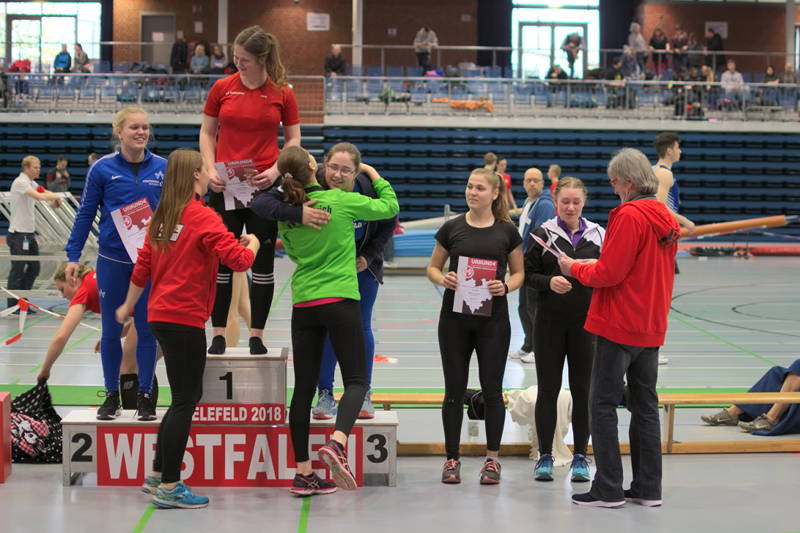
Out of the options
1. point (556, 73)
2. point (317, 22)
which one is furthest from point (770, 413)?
point (317, 22)

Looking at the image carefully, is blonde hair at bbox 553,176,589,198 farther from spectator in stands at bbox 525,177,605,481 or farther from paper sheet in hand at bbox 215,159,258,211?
paper sheet in hand at bbox 215,159,258,211

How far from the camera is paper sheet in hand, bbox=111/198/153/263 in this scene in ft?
15.7

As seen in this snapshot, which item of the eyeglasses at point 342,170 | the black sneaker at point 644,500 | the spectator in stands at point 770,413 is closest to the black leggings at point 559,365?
the black sneaker at point 644,500

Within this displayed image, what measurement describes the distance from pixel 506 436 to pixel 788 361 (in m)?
3.77

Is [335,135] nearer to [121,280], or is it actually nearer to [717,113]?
[717,113]

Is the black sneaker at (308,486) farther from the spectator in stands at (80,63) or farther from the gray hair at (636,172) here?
the spectator in stands at (80,63)

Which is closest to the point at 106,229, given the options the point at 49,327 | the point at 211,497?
the point at 211,497

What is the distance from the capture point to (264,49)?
480cm

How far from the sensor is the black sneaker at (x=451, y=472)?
4.83 meters

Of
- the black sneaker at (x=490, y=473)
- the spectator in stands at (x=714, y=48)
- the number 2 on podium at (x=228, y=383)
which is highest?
the spectator in stands at (x=714, y=48)

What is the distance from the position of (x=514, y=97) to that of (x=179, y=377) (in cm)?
1690

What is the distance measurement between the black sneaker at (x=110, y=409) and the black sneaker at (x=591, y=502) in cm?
235

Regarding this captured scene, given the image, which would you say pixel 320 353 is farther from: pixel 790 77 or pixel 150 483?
pixel 790 77

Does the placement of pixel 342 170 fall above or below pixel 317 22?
below
